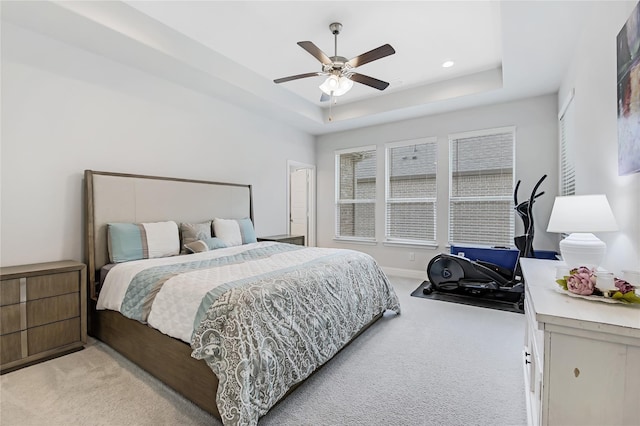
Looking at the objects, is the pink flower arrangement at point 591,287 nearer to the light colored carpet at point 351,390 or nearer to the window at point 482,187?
the light colored carpet at point 351,390

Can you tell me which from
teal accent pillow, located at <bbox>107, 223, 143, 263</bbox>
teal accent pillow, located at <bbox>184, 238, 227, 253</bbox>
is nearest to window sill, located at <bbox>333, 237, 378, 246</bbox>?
teal accent pillow, located at <bbox>184, 238, 227, 253</bbox>

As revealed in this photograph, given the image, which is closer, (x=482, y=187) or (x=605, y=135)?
(x=605, y=135)

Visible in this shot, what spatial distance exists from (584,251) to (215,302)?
2.00 metres

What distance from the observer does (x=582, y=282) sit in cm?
120

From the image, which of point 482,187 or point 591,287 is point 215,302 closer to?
point 591,287

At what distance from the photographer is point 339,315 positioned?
2340 mm

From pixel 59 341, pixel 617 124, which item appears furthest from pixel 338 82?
pixel 59 341

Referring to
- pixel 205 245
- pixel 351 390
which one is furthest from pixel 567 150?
pixel 205 245

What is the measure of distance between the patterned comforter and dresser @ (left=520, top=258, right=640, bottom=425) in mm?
1256

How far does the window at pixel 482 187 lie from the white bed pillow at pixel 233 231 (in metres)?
3.17

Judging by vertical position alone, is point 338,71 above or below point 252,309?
above

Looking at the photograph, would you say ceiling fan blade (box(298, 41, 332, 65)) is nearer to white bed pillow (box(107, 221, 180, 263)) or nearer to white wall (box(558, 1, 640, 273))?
white wall (box(558, 1, 640, 273))

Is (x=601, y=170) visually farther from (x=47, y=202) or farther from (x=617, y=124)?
(x=47, y=202)

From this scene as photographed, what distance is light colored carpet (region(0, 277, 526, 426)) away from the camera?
169 cm
